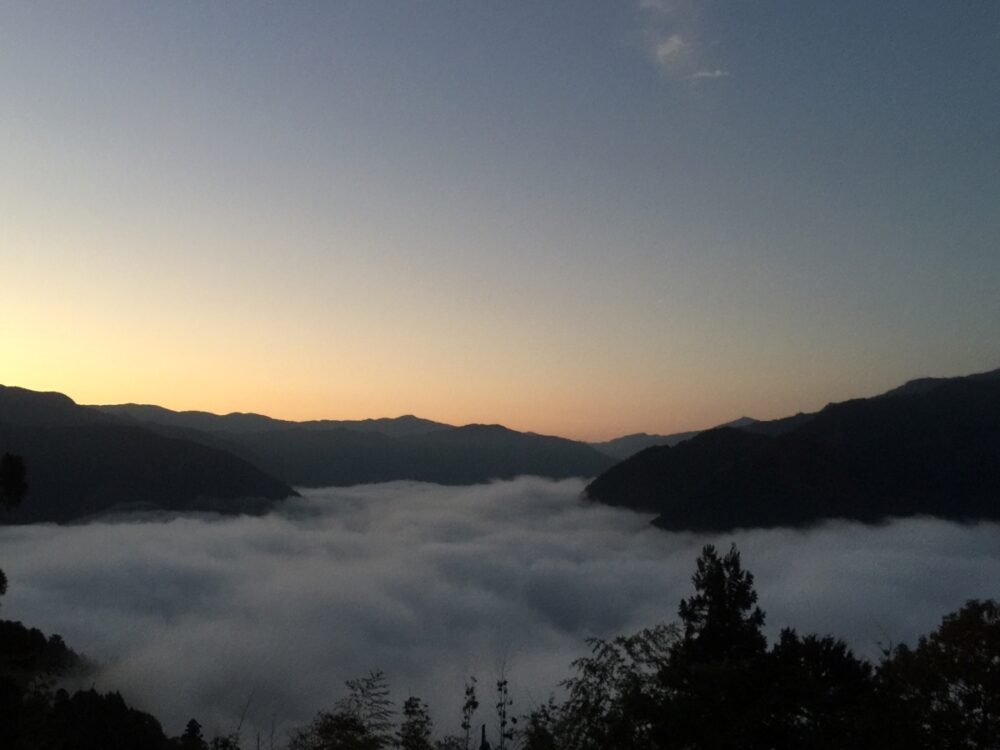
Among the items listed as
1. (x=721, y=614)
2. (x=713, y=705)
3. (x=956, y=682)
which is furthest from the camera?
(x=721, y=614)

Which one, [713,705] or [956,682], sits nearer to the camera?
[713,705]

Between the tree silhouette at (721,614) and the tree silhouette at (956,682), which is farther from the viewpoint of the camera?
the tree silhouette at (721,614)

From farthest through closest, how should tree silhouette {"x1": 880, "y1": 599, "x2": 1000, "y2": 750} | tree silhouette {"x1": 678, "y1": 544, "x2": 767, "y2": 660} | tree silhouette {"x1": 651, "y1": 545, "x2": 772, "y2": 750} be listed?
tree silhouette {"x1": 678, "y1": 544, "x2": 767, "y2": 660} → tree silhouette {"x1": 880, "y1": 599, "x2": 1000, "y2": 750} → tree silhouette {"x1": 651, "y1": 545, "x2": 772, "y2": 750}

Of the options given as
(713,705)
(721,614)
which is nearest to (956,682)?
(721,614)

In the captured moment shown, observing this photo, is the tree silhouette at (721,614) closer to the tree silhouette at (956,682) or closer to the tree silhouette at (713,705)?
the tree silhouette at (713,705)

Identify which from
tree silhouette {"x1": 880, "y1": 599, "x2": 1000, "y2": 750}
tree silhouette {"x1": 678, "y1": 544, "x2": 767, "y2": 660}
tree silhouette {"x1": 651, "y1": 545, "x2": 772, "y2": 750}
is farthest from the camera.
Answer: tree silhouette {"x1": 678, "y1": 544, "x2": 767, "y2": 660}

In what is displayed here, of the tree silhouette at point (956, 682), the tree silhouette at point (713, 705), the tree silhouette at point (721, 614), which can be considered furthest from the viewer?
the tree silhouette at point (721, 614)

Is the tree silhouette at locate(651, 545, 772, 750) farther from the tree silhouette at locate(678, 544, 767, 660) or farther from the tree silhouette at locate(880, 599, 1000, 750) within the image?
the tree silhouette at locate(880, 599, 1000, 750)

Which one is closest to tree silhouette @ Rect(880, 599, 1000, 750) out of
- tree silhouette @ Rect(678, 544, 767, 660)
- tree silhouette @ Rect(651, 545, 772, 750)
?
tree silhouette @ Rect(651, 545, 772, 750)

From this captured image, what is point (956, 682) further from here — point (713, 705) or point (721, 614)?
point (713, 705)

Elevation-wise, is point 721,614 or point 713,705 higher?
point 721,614

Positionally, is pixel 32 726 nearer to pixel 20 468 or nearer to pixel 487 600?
pixel 20 468

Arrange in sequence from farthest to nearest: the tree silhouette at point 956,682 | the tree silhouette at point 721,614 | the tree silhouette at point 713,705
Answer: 1. the tree silhouette at point 721,614
2. the tree silhouette at point 956,682
3. the tree silhouette at point 713,705

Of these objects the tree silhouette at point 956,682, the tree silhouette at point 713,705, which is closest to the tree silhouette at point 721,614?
the tree silhouette at point 713,705
